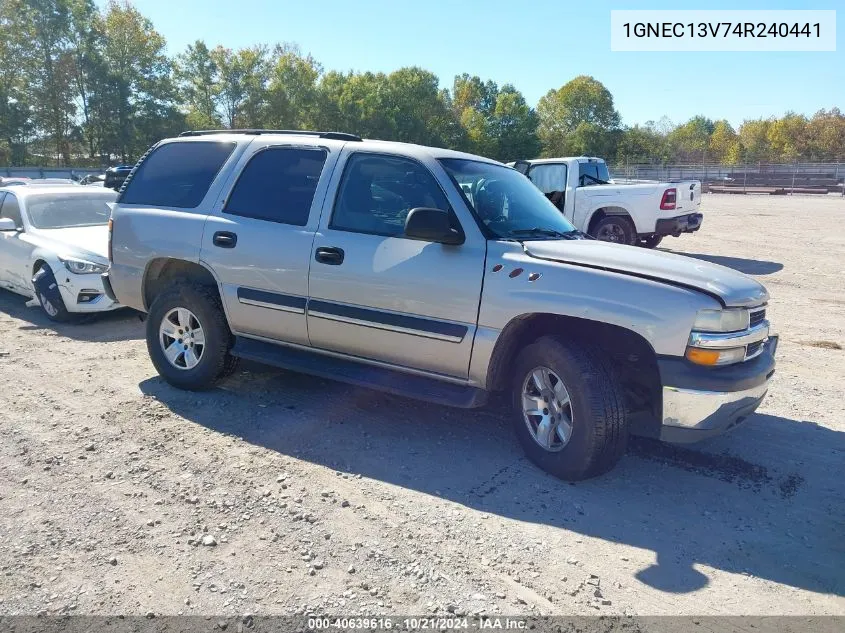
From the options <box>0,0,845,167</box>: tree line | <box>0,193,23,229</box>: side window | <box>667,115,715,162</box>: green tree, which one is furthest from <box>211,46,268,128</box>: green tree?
<box>0,193,23,229</box>: side window

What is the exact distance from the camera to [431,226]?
12.5 feet

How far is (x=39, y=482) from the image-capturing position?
368 cm

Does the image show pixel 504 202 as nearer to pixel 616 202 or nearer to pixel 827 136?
pixel 616 202

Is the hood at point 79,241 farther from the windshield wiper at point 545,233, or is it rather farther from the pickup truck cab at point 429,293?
the windshield wiper at point 545,233

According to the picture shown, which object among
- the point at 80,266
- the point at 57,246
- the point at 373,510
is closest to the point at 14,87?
the point at 57,246

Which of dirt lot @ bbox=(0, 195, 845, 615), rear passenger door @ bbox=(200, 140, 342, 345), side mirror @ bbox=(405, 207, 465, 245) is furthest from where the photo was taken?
rear passenger door @ bbox=(200, 140, 342, 345)

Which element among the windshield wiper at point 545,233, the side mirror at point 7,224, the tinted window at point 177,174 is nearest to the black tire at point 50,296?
the side mirror at point 7,224

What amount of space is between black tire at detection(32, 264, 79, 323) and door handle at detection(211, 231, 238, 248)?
11.5ft

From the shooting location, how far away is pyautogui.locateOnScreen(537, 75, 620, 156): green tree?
79.9 m

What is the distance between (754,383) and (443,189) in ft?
7.17

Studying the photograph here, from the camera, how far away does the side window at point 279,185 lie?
462 cm

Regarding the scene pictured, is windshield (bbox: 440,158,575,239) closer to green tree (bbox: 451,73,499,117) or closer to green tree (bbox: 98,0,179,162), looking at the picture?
green tree (bbox: 98,0,179,162)

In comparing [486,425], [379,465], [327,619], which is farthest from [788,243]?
[327,619]

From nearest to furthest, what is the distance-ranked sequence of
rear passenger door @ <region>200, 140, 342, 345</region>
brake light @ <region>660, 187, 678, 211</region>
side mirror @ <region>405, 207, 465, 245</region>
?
side mirror @ <region>405, 207, 465, 245</region>, rear passenger door @ <region>200, 140, 342, 345</region>, brake light @ <region>660, 187, 678, 211</region>
